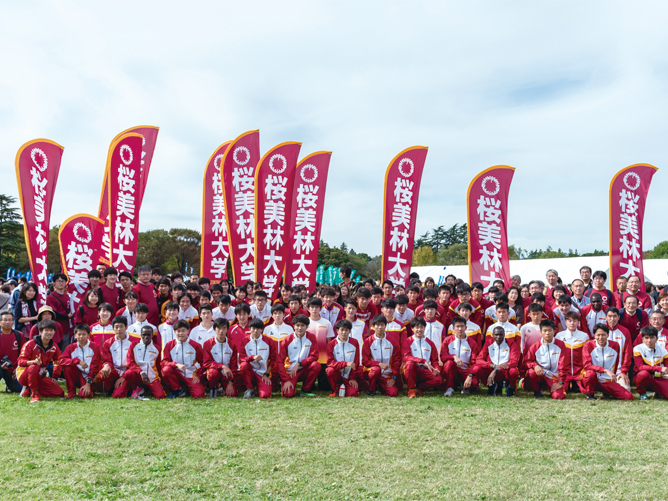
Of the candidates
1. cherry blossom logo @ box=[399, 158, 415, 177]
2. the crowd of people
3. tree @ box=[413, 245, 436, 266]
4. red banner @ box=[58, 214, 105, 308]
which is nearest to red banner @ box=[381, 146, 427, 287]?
cherry blossom logo @ box=[399, 158, 415, 177]

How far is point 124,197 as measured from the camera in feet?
36.5

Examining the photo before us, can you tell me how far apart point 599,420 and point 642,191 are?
7530mm

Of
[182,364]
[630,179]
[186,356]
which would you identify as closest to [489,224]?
[630,179]

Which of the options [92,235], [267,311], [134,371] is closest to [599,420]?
[267,311]

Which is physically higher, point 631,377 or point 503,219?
point 503,219

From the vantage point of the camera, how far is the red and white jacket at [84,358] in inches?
291

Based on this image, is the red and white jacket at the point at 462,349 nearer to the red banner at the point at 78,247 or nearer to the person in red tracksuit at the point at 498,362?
the person in red tracksuit at the point at 498,362

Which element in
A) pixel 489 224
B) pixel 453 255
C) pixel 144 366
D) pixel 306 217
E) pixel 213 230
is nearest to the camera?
pixel 144 366

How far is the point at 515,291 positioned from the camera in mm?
8633

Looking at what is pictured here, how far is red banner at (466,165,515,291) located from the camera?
11242mm

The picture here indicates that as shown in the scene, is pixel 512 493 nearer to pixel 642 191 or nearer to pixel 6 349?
pixel 6 349

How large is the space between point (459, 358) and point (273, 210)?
5673 mm

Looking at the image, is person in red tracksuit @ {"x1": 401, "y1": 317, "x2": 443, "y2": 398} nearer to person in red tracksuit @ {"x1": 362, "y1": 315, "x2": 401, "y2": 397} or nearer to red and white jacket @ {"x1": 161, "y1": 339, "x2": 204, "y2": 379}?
person in red tracksuit @ {"x1": 362, "y1": 315, "x2": 401, "y2": 397}

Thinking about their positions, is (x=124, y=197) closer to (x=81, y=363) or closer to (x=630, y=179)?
(x=81, y=363)
